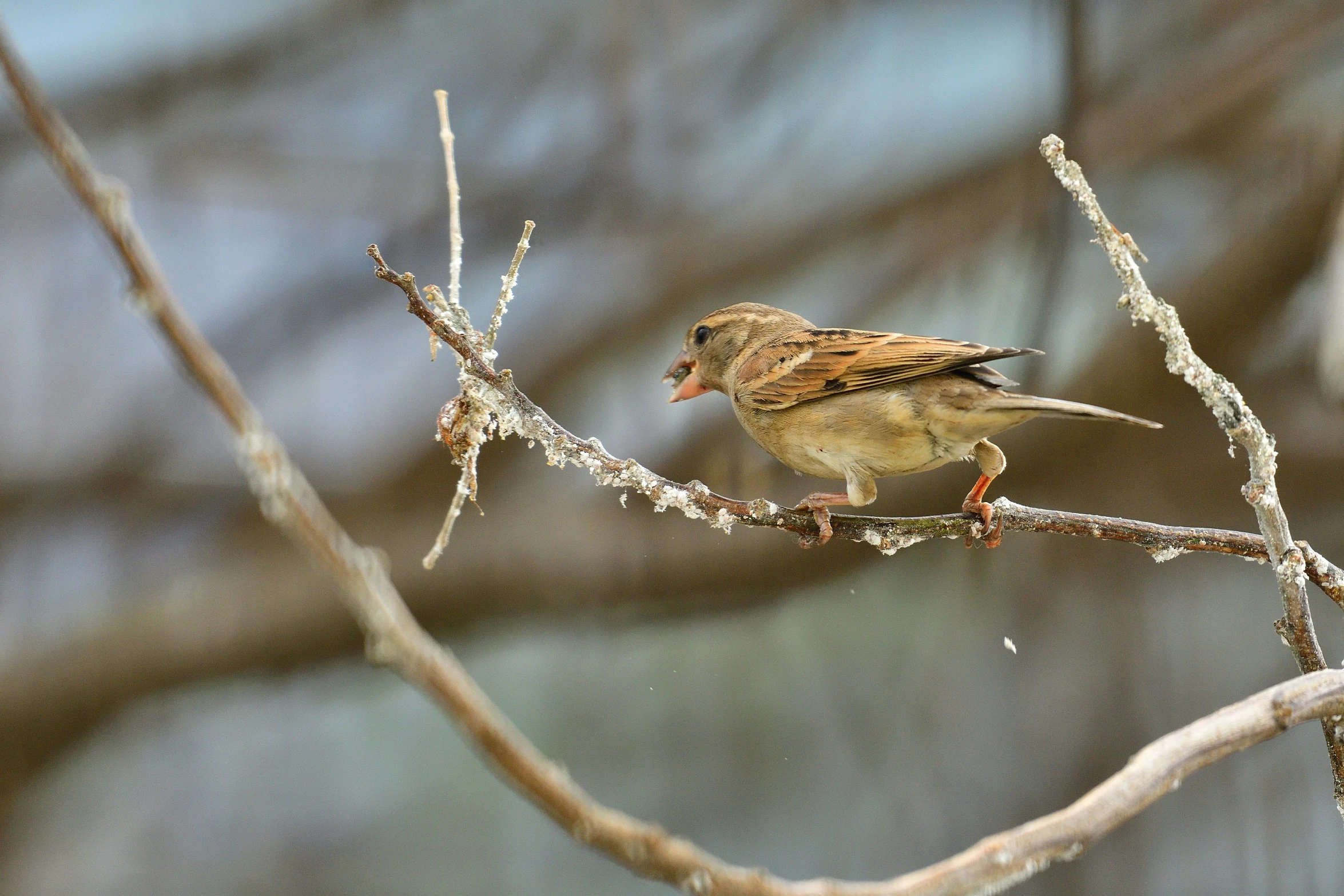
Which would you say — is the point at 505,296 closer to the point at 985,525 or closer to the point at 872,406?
the point at 872,406

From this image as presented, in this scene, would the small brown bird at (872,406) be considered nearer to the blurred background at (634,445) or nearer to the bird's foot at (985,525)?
the bird's foot at (985,525)

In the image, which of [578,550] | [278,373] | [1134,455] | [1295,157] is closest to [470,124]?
[278,373]

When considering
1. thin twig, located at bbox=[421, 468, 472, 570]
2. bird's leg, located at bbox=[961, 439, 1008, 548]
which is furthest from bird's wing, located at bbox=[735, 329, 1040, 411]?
thin twig, located at bbox=[421, 468, 472, 570]

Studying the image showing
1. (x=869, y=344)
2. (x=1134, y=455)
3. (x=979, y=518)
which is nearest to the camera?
(x=979, y=518)

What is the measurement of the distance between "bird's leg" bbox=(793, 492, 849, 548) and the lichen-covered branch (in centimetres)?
43

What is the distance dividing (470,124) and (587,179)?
375 mm

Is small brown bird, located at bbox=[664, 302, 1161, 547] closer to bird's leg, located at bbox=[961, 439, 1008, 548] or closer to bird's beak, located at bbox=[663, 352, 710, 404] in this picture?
bird's leg, located at bbox=[961, 439, 1008, 548]

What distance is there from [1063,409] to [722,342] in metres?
0.73

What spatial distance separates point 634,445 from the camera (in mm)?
2697

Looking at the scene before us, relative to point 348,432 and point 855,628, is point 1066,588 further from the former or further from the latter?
point 348,432

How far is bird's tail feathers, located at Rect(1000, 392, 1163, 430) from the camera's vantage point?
85 cm

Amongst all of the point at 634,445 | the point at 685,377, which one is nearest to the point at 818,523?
the point at 685,377

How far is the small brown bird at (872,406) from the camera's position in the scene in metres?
1.15

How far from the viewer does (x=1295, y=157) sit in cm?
273
